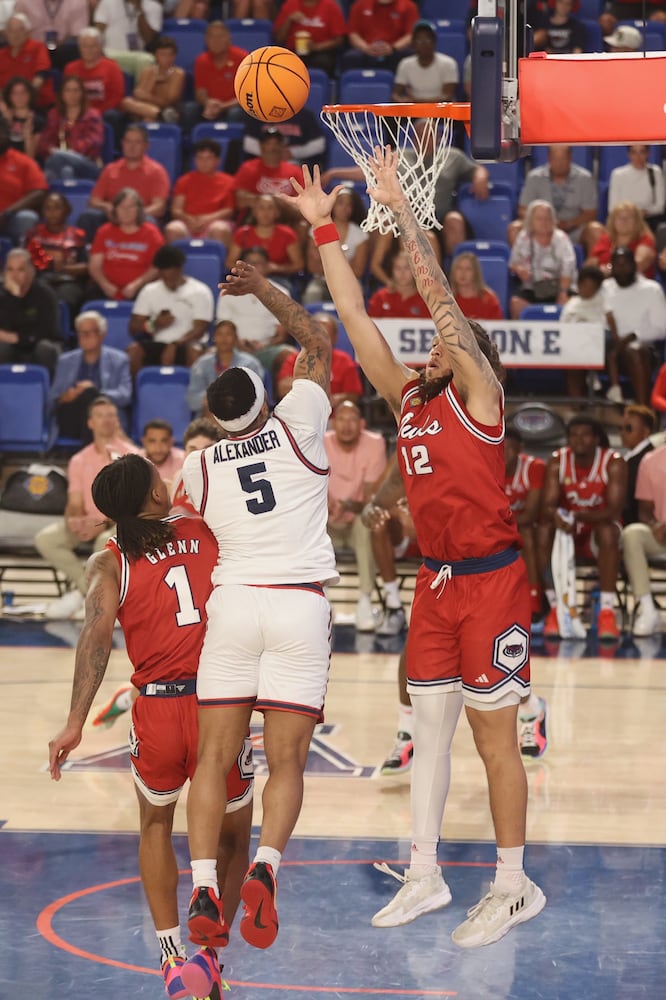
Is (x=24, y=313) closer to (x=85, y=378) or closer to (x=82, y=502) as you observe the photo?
(x=85, y=378)

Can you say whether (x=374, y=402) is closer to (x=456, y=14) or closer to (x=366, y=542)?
(x=366, y=542)

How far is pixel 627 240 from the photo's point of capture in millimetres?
13227

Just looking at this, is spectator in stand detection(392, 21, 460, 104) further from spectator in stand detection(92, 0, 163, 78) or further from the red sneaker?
the red sneaker

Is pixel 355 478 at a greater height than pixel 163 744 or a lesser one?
greater

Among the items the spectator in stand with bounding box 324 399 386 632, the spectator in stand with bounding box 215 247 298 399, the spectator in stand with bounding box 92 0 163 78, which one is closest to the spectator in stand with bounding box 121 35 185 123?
the spectator in stand with bounding box 92 0 163 78

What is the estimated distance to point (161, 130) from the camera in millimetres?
15188

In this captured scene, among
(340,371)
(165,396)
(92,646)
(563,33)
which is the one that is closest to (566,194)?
(563,33)

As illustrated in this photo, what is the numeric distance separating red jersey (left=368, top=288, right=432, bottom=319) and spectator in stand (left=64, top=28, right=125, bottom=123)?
176 inches

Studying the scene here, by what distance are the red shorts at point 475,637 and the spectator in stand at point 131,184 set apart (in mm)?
9821

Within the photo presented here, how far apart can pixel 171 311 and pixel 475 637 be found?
823 centimetres

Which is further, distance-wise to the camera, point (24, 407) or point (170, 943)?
point (24, 407)

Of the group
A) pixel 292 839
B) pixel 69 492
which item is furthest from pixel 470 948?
pixel 69 492

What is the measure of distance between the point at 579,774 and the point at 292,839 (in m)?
1.71

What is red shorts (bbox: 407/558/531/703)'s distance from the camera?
5.29 metres
